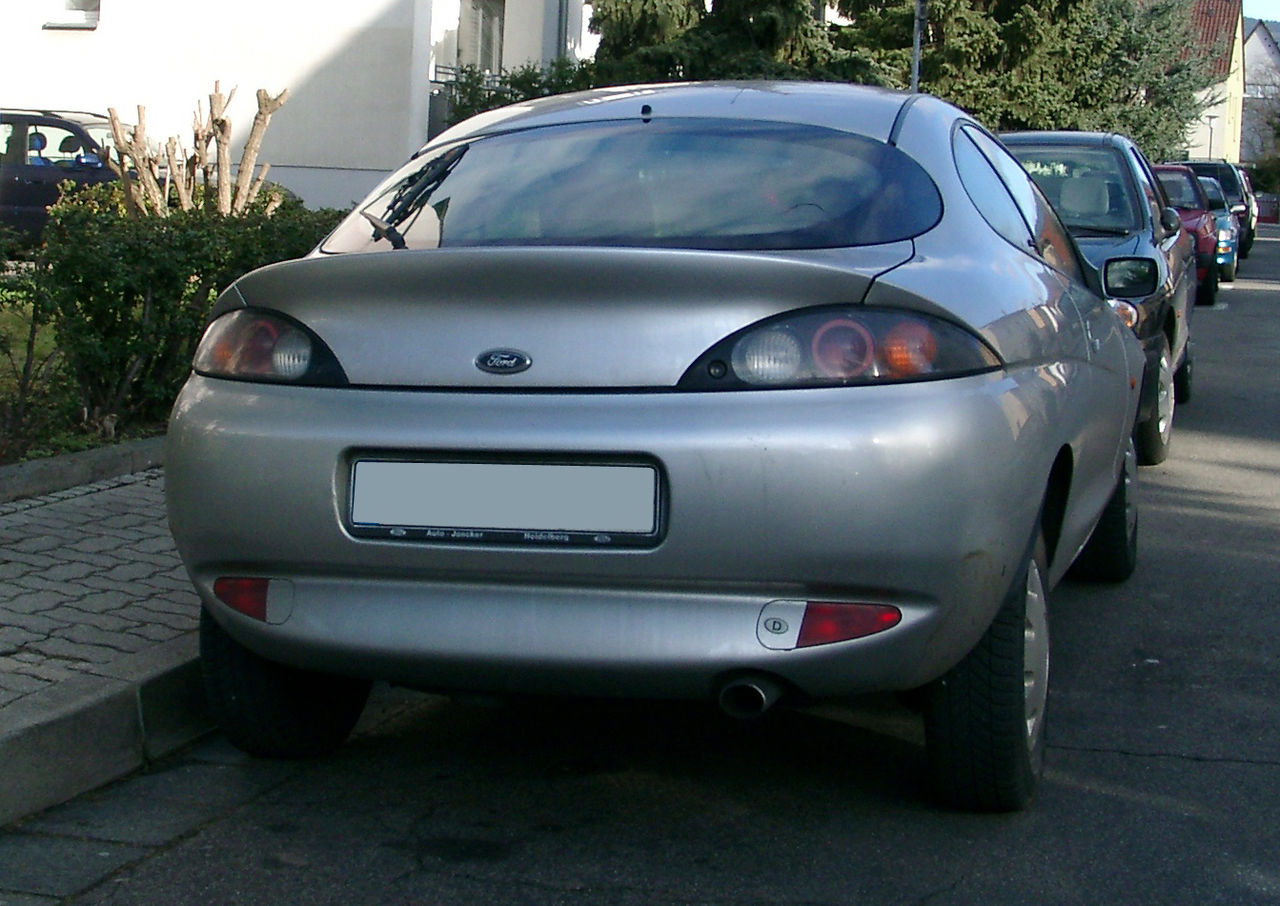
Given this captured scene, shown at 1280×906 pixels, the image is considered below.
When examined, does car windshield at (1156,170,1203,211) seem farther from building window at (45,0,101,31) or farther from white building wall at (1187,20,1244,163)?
white building wall at (1187,20,1244,163)

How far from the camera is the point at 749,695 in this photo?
332 cm

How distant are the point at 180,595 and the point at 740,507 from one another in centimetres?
253

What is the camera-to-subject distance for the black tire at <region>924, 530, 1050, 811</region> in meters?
3.57

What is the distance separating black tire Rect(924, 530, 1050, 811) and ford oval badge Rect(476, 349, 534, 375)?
1095 mm

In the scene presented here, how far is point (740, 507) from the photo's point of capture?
315cm

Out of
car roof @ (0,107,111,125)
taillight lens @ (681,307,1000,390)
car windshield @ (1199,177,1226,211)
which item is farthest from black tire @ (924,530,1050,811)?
car windshield @ (1199,177,1226,211)

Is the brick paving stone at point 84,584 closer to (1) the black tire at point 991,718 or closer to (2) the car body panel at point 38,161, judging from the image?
(1) the black tire at point 991,718

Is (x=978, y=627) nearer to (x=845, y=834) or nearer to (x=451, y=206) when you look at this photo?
(x=845, y=834)

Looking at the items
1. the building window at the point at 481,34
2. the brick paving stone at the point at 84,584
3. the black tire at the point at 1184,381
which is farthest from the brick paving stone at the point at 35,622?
the building window at the point at 481,34

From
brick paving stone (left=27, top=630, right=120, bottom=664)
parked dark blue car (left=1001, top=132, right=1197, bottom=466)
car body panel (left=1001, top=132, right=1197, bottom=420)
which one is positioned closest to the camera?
brick paving stone (left=27, top=630, right=120, bottom=664)

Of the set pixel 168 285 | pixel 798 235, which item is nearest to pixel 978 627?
pixel 798 235

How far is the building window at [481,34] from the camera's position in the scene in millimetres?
27297

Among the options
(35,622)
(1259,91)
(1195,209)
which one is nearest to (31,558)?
(35,622)

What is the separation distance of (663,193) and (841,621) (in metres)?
1.11
